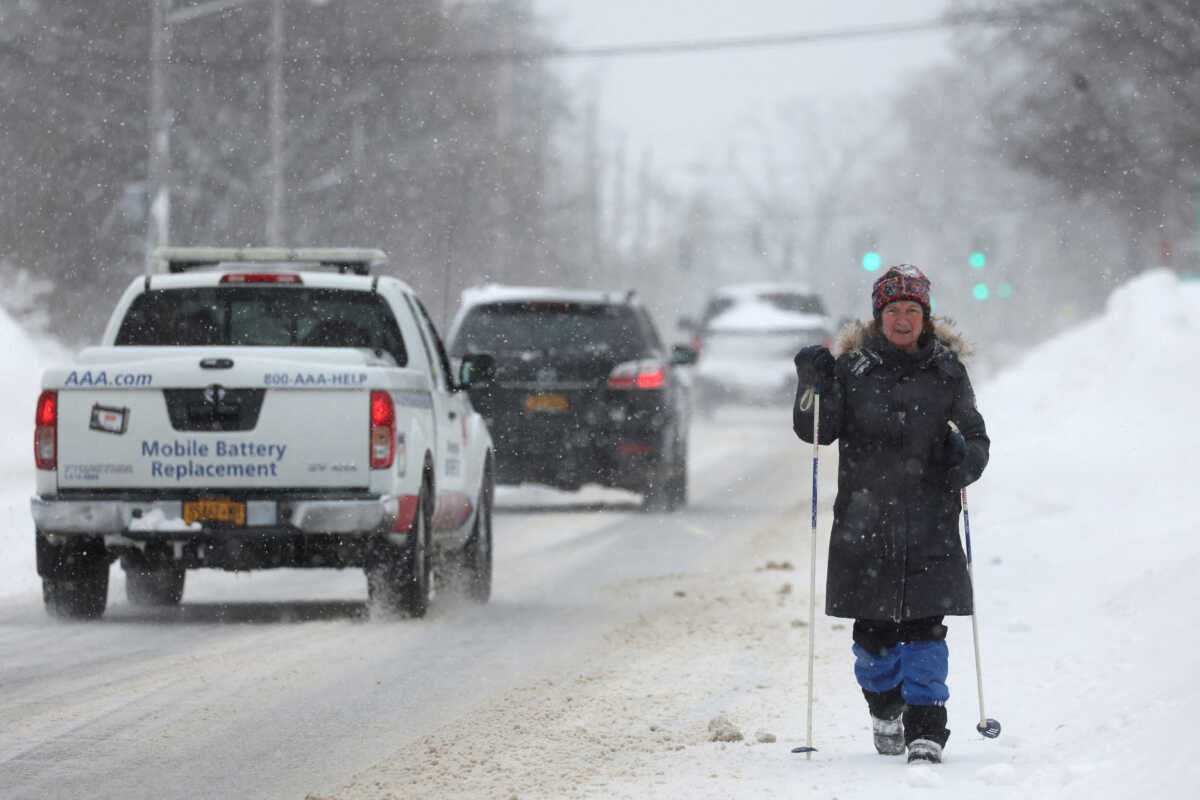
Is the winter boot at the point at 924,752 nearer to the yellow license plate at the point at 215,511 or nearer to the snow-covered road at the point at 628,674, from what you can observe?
the snow-covered road at the point at 628,674

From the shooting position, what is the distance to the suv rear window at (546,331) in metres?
18.2

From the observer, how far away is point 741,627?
1148cm

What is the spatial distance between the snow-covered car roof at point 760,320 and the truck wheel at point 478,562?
72.3 ft

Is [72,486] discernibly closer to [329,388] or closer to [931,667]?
[329,388]

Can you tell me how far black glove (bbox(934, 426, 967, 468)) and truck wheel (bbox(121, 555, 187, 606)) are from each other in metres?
6.56

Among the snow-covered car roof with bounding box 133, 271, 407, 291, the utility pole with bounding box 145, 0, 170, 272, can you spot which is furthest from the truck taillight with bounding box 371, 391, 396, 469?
the utility pole with bounding box 145, 0, 170, 272

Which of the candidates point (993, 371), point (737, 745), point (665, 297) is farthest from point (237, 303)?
point (665, 297)

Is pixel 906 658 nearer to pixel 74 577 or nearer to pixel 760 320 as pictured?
pixel 74 577

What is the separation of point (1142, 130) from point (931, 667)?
38.6m

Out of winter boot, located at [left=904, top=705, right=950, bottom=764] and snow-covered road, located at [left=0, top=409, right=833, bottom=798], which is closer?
winter boot, located at [left=904, top=705, right=950, bottom=764]

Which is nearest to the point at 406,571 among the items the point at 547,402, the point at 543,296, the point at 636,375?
the point at 547,402

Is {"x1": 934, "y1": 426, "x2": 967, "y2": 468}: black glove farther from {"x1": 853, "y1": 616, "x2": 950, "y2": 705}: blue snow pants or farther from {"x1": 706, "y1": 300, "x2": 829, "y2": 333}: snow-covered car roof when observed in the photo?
{"x1": 706, "y1": 300, "x2": 829, "y2": 333}: snow-covered car roof

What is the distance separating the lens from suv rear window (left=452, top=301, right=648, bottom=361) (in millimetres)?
18250

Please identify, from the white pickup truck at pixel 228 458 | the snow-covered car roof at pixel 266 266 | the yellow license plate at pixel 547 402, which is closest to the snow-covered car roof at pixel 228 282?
the snow-covered car roof at pixel 266 266
